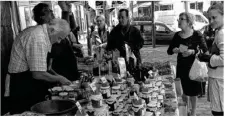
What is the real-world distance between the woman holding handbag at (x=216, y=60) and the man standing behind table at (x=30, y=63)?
58.0 inches

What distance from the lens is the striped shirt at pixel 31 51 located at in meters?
2.35

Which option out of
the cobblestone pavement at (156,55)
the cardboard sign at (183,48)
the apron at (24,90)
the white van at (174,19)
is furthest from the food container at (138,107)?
the white van at (174,19)

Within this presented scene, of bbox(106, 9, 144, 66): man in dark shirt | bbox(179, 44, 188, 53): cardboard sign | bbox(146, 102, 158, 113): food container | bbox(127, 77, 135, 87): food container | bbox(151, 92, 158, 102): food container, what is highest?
bbox(106, 9, 144, 66): man in dark shirt

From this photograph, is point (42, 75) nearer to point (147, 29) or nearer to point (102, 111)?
point (102, 111)

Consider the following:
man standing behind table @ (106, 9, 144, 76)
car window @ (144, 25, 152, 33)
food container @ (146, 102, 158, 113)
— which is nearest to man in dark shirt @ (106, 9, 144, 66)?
man standing behind table @ (106, 9, 144, 76)

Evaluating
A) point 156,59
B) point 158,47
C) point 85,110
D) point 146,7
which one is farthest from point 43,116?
point 146,7

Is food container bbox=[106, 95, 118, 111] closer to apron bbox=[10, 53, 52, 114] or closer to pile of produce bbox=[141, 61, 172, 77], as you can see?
apron bbox=[10, 53, 52, 114]

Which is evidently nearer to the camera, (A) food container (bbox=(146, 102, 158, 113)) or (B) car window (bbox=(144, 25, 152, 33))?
(A) food container (bbox=(146, 102, 158, 113))

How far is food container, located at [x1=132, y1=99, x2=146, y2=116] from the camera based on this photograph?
2.09 meters

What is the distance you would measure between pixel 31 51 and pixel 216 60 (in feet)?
5.80

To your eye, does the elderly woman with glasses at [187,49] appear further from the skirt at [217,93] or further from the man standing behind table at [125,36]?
the skirt at [217,93]

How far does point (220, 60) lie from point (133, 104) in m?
1.20

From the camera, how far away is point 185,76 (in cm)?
407

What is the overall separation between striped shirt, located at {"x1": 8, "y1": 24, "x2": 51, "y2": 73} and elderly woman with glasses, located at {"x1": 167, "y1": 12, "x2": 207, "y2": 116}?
6.82ft
